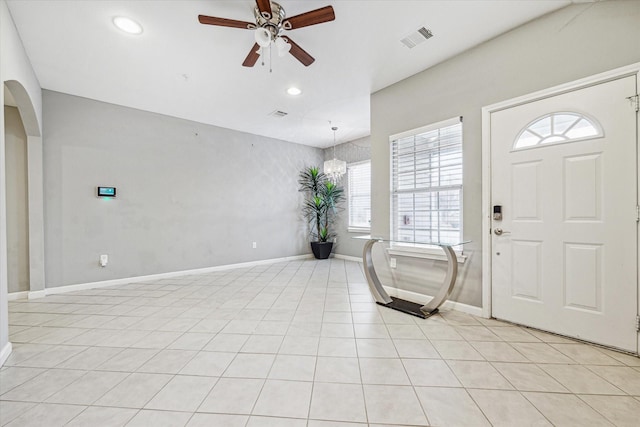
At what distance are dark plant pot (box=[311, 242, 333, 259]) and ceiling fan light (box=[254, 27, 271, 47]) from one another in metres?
4.73

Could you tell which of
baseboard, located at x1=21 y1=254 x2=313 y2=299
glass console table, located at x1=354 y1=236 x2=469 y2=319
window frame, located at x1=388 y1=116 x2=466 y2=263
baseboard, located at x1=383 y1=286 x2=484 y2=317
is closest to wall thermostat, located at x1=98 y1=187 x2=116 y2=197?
baseboard, located at x1=21 y1=254 x2=313 y2=299

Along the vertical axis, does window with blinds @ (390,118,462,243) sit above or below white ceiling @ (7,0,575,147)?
below

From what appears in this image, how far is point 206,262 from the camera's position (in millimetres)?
5055

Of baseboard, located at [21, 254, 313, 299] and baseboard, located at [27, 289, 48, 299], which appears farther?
baseboard, located at [21, 254, 313, 299]

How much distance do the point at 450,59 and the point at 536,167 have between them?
153 centimetres

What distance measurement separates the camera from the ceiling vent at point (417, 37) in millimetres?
2539

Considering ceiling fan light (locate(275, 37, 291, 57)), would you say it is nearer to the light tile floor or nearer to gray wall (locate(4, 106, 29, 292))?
the light tile floor

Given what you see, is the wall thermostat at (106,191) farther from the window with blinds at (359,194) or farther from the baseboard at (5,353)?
the window with blinds at (359,194)

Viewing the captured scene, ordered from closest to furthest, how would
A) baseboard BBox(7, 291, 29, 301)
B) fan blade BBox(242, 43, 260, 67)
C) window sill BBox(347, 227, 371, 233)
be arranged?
1. fan blade BBox(242, 43, 260, 67)
2. baseboard BBox(7, 291, 29, 301)
3. window sill BBox(347, 227, 371, 233)

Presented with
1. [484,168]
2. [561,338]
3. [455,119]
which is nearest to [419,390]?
[561,338]

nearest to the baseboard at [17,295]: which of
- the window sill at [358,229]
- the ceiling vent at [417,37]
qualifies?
the window sill at [358,229]

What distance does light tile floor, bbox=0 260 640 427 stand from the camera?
145cm

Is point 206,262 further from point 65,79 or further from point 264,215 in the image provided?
point 65,79

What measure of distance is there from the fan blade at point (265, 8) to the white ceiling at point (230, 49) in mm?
241
